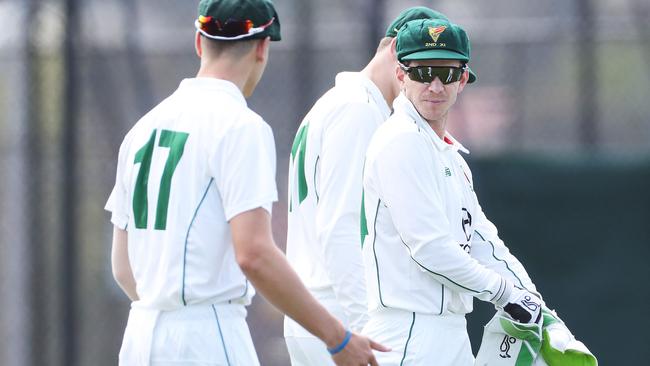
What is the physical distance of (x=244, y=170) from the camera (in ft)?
10.3

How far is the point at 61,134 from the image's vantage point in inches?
279

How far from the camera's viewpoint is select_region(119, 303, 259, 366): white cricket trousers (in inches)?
129

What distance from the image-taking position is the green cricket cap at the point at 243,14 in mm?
3338

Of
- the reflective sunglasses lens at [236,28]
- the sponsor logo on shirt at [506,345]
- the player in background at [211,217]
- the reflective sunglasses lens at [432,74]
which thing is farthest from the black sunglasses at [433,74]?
the sponsor logo on shirt at [506,345]

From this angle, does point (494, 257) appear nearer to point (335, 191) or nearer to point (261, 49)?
point (335, 191)

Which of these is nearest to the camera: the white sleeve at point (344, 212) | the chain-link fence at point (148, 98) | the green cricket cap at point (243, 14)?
the green cricket cap at point (243, 14)

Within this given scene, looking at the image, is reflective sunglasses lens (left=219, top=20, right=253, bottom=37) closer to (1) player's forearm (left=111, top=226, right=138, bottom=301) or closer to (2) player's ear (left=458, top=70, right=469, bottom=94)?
(1) player's forearm (left=111, top=226, right=138, bottom=301)

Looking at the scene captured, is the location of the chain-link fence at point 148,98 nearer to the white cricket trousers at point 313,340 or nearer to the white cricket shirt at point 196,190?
the white cricket trousers at point 313,340

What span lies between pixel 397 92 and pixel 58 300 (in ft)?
11.3

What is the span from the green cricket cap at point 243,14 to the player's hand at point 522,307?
3.76ft

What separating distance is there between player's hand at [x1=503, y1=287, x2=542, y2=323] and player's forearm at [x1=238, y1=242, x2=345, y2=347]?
711mm

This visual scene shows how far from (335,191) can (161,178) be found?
0.96 m

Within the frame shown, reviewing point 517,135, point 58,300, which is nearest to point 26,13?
point 58,300

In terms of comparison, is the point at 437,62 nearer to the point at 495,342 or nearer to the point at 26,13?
the point at 495,342
